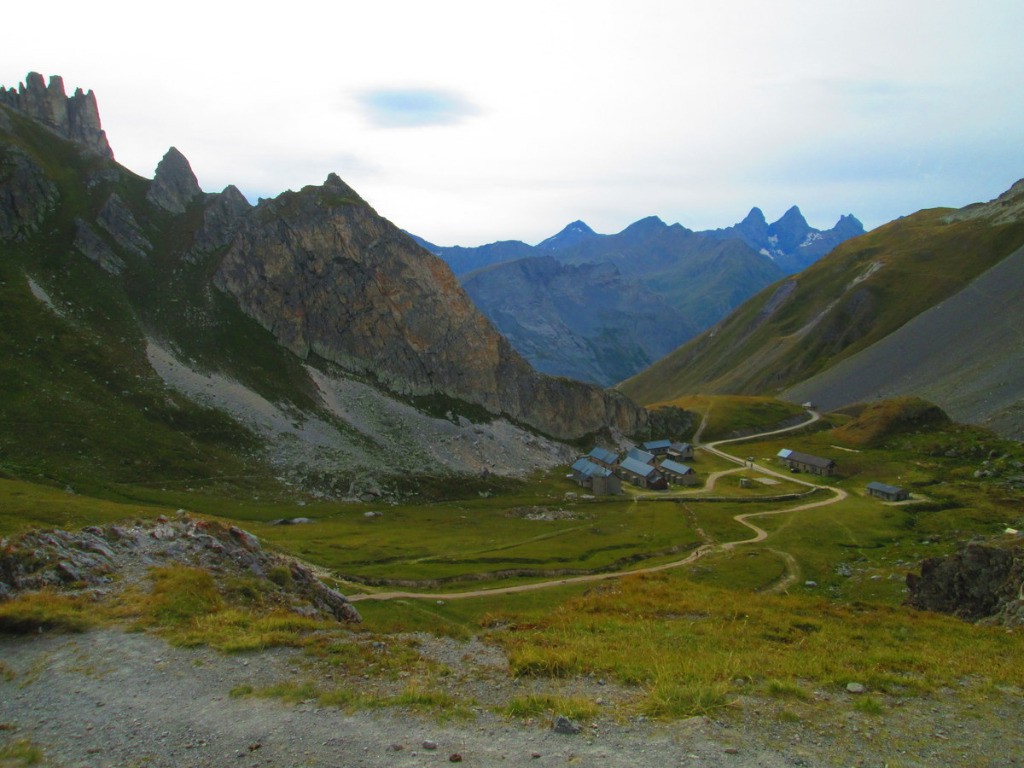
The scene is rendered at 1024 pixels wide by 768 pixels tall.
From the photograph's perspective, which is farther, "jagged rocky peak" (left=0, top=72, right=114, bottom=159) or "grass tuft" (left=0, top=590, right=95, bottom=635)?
"jagged rocky peak" (left=0, top=72, right=114, bottom=159)

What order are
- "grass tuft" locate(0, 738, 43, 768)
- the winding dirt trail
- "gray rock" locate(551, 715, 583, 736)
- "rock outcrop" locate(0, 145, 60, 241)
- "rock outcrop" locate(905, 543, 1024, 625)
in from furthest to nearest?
"rock outcrop" locate(0, 145, 60, 241) → the winding dirt trail → "rock outcrop" locate(905, 543, 1024, 625) → "gray rock" locate(551, 715, 583, 736) → "grass tuft" locate(0, 738, 43, 768)

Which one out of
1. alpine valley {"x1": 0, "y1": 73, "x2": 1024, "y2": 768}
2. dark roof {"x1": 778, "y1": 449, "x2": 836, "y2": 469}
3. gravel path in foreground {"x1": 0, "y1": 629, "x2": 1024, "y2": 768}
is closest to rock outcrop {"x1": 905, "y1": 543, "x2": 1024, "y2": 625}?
alpine valley {"x1": 0, "y1": 73, "x2": 1024, "y2": 768}

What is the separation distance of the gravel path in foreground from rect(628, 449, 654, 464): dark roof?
11221 centimetres

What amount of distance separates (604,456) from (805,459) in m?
40.3

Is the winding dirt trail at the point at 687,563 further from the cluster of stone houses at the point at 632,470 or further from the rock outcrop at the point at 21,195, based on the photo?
the rock outcrop at the point at 21,195

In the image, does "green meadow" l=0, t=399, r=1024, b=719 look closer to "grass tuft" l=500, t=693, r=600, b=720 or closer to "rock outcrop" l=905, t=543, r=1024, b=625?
"grass tuft" l=500, t=693, r=600, b=720

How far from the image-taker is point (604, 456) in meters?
132

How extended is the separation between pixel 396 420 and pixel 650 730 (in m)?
104

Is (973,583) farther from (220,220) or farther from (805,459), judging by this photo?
(220,220)

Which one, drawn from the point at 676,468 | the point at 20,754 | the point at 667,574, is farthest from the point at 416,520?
the point at 20,754

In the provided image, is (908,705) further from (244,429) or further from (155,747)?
(244,429)

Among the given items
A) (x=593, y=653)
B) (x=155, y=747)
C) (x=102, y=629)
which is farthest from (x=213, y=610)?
(x=593, y=653)

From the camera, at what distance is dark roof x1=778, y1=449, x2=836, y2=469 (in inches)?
4793

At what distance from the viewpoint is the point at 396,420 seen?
117 meters
